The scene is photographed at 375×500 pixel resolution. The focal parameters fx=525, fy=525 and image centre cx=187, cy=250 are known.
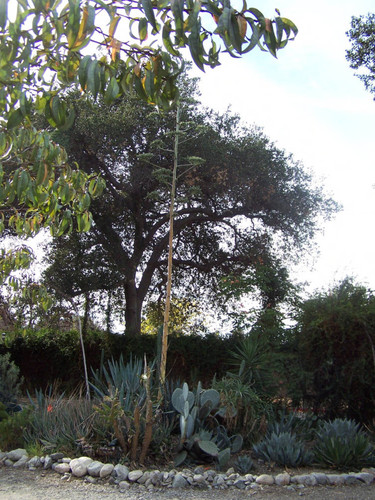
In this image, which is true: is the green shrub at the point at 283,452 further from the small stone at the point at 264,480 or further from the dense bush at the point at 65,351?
the dense bush at the point at 65,351

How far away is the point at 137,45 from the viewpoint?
104 inches

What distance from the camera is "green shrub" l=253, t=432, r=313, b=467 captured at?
5938 millimetres

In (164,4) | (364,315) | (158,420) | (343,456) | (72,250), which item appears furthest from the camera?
(72,250)

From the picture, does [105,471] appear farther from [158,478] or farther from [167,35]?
[167,35]

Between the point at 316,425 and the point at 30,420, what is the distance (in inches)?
159

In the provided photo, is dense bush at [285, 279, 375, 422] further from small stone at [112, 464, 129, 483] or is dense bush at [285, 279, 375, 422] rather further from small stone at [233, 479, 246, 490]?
small stone at [112, 464, 129, 483]

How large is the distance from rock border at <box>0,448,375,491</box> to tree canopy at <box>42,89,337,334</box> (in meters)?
9.47

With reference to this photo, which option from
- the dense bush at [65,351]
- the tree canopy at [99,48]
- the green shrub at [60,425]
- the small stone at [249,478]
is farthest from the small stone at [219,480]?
the dense bush at [65,351]

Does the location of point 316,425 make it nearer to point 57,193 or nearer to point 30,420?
point 30,420

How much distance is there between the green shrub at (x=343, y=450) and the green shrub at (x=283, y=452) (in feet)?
0.59

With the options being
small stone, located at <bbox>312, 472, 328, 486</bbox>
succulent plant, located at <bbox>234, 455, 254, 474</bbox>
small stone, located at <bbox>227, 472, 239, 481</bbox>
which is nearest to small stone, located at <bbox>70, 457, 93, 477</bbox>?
small stone, located at <bbox>227, 472, 239, 481</bbox>

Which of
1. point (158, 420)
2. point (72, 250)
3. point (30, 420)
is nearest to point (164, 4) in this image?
point (158, 420)

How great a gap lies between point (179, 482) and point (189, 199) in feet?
34.4

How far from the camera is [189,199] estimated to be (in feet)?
49.5
